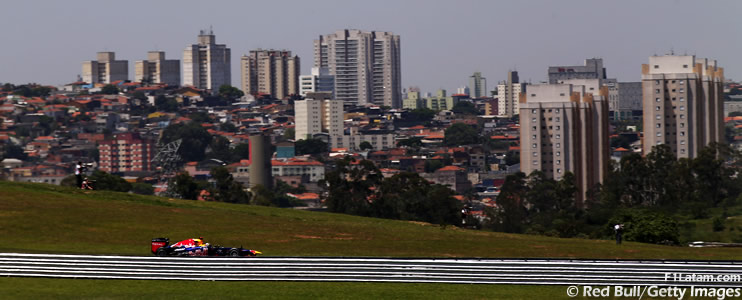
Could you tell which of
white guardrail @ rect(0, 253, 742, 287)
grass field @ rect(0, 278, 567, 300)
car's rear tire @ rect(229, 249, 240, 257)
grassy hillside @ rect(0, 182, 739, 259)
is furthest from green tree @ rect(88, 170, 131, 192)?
grass field @ rect(0, 278, 567, 300)

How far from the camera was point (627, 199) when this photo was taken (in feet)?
577

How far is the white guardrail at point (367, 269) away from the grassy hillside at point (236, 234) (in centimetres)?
579

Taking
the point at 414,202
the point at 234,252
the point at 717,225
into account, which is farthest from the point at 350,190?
the point at 234,252

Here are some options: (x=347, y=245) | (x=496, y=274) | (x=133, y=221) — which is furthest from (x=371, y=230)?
Answer: (x=496, y=274)

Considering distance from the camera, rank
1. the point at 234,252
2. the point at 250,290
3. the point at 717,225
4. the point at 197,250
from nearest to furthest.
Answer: the point at 250,290, the point at 197,250, the point at 234,252, the point at 717,225

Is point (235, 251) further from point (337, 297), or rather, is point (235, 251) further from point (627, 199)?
point (627, 199)

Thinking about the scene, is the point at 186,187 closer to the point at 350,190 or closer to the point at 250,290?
the point at 350,190

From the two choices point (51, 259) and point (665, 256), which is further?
point (665, 256)

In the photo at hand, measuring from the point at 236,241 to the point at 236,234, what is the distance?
118 inches

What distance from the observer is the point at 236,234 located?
6112 cm

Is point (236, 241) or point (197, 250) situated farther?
point (236, 241)

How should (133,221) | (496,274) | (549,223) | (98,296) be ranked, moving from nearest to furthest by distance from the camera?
(98,296), (496,274), (133,221), (549,223)

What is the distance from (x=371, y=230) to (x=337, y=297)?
86.1ft

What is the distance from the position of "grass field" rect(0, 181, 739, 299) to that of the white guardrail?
1.63 ft
